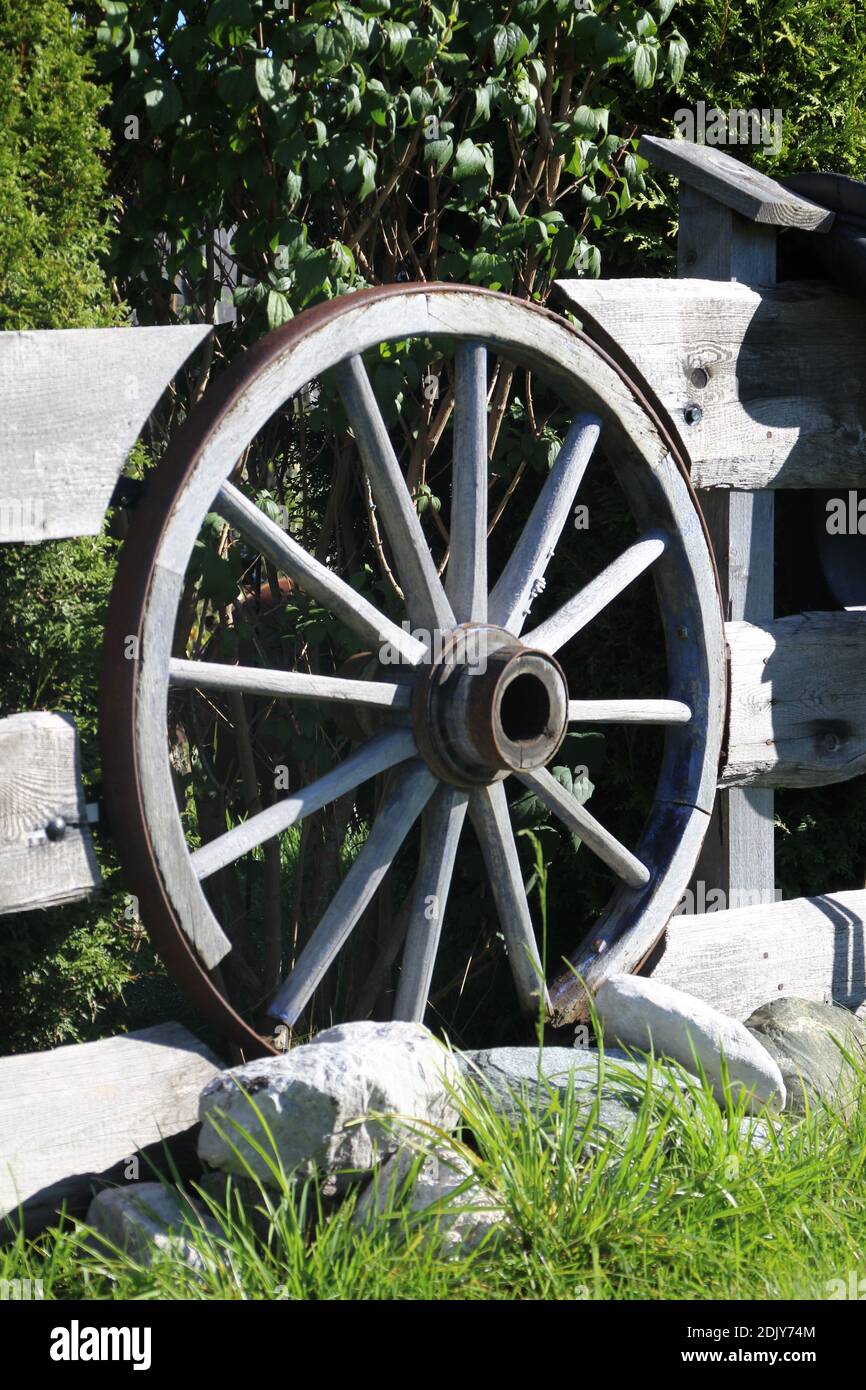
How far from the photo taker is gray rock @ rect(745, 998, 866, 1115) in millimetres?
3396

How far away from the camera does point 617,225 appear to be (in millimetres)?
4141

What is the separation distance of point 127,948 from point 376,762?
86 cm

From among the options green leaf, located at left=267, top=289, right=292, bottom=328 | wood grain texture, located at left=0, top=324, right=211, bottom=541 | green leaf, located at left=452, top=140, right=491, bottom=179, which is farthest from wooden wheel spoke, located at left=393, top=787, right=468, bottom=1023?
green leaf, located at left=452, top=140, right=491, bottom=179

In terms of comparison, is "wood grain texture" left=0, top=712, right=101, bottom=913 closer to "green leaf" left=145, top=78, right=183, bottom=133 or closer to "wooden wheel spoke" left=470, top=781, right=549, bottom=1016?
"wooden wheel spoke" left=470, top=781, right=549, bottom=1016

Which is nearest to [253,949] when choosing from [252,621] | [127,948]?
[127,948]

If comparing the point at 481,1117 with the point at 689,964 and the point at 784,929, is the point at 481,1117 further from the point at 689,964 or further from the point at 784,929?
the point at 784,929

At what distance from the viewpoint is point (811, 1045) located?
3607mm

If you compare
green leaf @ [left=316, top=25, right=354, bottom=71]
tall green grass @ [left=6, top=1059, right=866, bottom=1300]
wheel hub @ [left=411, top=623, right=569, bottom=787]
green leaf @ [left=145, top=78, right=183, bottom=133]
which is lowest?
tall green grass @ [left=6, top=1059, right=866, bottom=1300]

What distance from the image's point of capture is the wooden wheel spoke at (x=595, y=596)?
331cm

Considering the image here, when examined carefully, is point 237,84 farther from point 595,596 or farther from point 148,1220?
point 148,1220

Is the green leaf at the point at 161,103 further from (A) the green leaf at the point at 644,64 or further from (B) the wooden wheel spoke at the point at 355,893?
(B) the wooden wheel spoke at the point at 355,893

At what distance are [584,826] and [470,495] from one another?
0.79 meters

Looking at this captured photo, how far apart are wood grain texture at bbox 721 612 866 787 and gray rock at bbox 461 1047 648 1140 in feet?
3.15

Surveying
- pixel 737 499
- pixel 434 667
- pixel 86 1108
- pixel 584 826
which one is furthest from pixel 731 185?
pixel 86 1108
